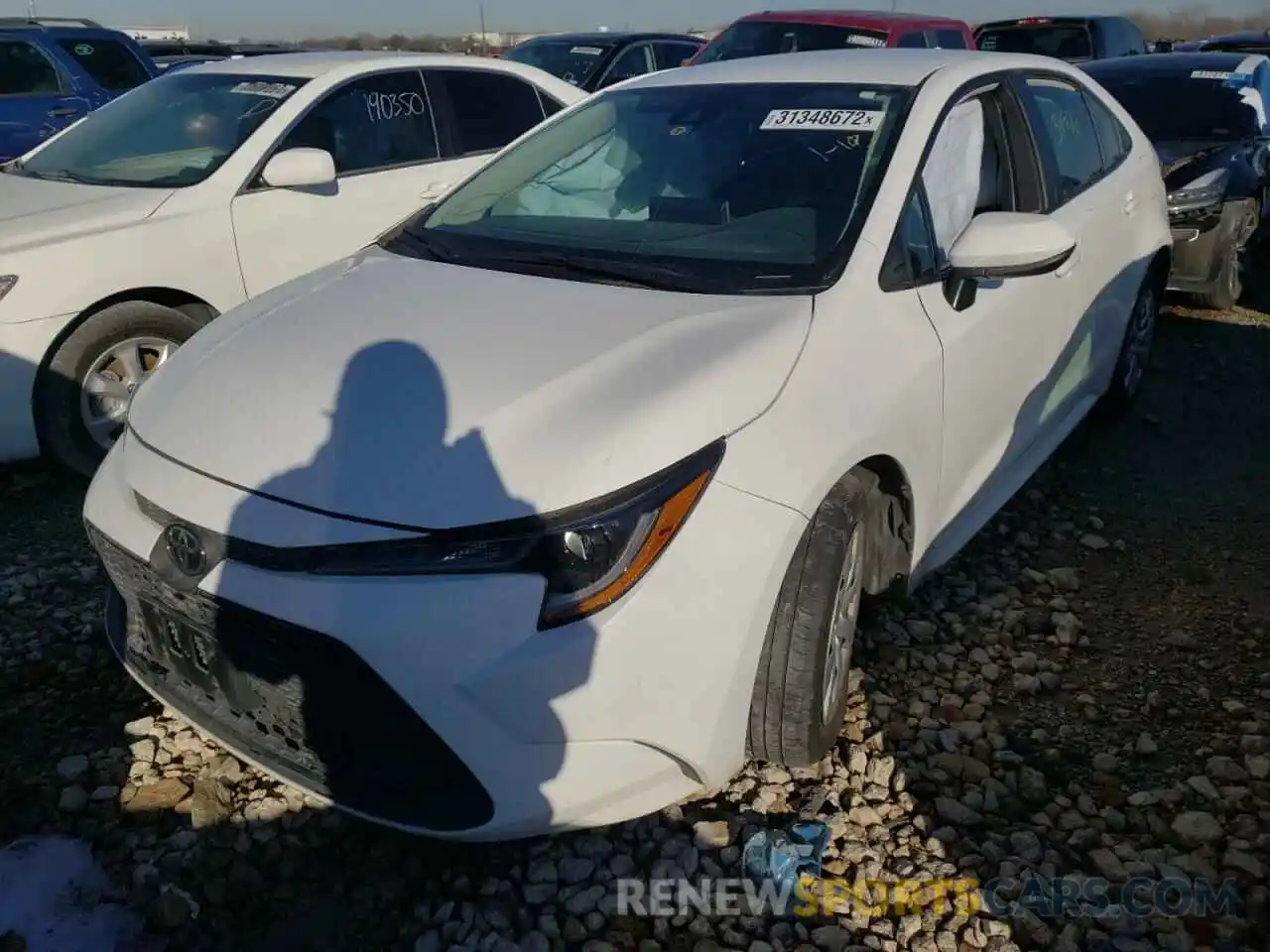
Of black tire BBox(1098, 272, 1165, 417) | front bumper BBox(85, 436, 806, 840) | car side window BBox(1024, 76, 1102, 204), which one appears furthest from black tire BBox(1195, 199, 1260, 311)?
front bumper BBox(85, 436, 806, 840)

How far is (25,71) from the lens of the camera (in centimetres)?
853

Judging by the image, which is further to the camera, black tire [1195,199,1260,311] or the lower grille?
black tire [1195,199,1260,311]

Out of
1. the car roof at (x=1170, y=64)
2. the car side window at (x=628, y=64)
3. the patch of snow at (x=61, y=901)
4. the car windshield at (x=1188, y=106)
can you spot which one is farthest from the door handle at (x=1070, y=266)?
the car side window at (x=628, y=64)

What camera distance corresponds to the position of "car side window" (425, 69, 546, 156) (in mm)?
5492

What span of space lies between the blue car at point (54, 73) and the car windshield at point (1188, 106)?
7.69 m

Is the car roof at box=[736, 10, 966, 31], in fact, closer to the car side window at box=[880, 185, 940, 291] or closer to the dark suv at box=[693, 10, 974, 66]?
the dark suv at box=[693, 10, 974, 66]

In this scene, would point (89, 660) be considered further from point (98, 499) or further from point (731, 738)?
point (731, 738)

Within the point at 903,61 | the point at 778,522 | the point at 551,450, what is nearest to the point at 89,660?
Result: the point at 551,450

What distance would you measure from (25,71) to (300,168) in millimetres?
5676

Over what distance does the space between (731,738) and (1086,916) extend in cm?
84

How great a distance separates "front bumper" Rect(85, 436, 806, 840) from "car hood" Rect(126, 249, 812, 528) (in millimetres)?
142

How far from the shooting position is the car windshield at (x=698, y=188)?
274 centimetres

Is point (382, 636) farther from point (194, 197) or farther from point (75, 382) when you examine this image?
point (194, 197)

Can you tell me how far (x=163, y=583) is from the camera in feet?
7.00
